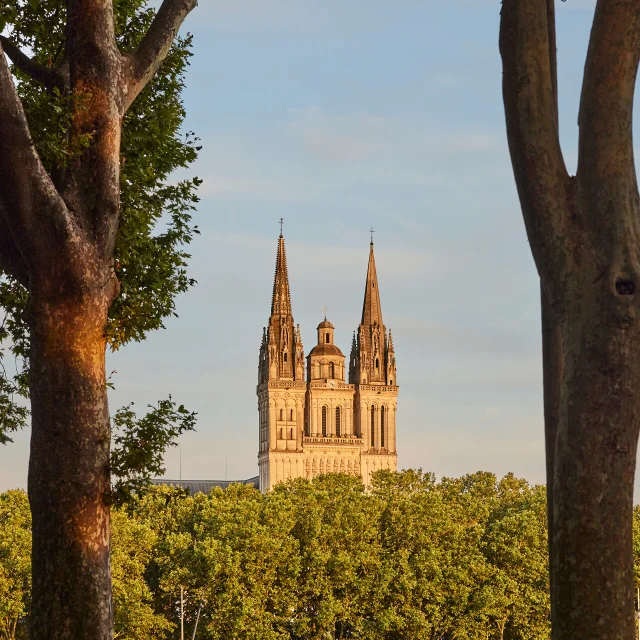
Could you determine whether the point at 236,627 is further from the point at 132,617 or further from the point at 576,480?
Answer: the point at 576,480

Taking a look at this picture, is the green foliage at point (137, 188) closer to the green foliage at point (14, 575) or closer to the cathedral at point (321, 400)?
the green foliage at point (14, 575)

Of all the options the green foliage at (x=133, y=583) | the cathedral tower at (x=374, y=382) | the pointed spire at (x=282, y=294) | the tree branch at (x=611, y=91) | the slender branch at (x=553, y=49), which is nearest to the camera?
the tree branch at (x=611, y=91)

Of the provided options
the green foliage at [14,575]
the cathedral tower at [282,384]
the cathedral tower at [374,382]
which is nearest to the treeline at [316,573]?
the green foliage at [14,575]

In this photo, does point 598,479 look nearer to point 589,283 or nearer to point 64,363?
point 589,283

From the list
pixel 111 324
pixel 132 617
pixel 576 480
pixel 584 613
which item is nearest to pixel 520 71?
pixel 576 480

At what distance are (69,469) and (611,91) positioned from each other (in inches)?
215

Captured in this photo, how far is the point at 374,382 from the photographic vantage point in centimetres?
14838

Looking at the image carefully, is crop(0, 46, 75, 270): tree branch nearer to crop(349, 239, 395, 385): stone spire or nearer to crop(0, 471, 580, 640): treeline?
crop(0, 471, 580, 640): treeline

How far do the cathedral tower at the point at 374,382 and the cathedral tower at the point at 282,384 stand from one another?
22.3 feet

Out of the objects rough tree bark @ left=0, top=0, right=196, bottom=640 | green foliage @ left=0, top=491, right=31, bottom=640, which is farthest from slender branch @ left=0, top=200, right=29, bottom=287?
green foliage @ left=0, top=491, right=31, bottom=640

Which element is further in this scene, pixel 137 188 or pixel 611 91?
pixel 137 188

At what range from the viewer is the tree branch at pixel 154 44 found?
495 inches

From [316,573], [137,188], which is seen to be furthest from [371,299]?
[137,188]

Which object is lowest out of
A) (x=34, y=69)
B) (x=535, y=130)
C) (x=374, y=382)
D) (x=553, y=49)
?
(x=535, y=130)
